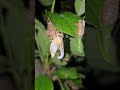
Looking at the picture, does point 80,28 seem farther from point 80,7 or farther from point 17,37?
point 17,37

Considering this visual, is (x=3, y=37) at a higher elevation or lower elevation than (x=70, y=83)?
higher

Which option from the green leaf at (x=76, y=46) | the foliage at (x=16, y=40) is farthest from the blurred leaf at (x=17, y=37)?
the green leaf at (x=76, y=46)

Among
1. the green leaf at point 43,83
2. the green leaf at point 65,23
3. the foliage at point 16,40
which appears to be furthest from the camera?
the foliage at point 16,40

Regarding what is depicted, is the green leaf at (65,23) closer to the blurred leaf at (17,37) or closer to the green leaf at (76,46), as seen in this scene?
the green leaf at (76,46)

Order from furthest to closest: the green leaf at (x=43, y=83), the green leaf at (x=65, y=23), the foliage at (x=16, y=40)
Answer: the foliage at (x=16, y=40)
the green leaf at (x=43, y=83)
the green leaf at (x=65, y=23)

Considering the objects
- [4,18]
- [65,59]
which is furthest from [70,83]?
[4,18]

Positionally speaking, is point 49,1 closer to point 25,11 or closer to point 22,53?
point 25,11
